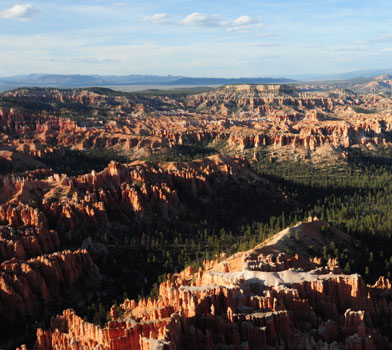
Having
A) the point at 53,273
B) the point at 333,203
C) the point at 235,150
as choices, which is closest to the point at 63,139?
the point at 235,150

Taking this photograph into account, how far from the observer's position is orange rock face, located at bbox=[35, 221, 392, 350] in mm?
34531

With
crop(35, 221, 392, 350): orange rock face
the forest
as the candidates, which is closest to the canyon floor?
crop(35, 221, 392, 350): orange rock face

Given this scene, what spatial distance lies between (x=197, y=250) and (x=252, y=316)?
39193 mm

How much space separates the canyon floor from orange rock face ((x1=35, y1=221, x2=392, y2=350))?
0.40 feet

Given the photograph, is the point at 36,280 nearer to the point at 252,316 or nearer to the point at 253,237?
the point at 252,316

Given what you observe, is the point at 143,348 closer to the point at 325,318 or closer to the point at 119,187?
the point at 325,318

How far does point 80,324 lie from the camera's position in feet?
134

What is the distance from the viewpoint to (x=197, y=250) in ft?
250

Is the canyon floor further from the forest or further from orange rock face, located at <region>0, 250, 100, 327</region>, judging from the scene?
the forest

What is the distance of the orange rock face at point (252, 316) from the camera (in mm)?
34531

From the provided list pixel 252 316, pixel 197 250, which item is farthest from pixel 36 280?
pixel 252 316

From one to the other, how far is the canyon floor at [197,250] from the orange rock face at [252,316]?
12cm

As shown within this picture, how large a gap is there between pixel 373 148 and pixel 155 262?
116m

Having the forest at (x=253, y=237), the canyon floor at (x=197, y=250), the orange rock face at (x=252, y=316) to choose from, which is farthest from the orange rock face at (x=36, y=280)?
the orange rock face at (x=252, y=316)
